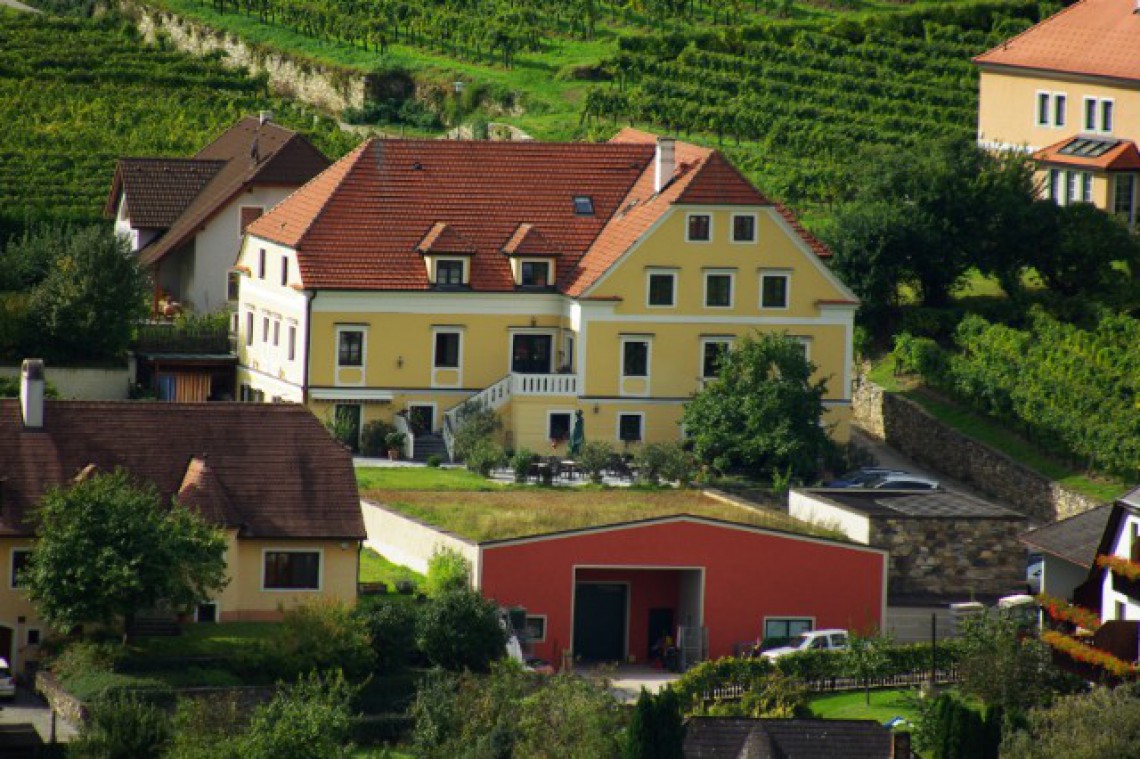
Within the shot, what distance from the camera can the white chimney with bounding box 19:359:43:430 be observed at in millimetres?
71438

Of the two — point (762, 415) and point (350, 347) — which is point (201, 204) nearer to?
point (350, 347)

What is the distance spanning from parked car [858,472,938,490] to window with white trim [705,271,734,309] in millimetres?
7584

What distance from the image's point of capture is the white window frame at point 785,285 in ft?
290

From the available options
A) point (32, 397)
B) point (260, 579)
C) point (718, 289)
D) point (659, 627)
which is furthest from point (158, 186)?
point (260, 579)

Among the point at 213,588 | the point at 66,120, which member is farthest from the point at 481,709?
the point at 66,120

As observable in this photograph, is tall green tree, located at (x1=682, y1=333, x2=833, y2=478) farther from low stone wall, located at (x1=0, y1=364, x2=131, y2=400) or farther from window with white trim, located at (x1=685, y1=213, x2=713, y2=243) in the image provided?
low stone wall, located at (x1=0, y1=364, x2=131, y2=400)

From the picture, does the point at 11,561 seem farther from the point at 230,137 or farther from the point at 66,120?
the point at 66,120

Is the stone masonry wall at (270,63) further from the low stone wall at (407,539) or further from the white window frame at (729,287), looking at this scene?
the low stone wall at (407,539)

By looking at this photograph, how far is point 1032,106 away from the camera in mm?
106562

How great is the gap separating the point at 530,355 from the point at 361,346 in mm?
4600

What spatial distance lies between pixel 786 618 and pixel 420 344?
1627 centimetres

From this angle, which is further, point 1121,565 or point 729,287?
point 729,287

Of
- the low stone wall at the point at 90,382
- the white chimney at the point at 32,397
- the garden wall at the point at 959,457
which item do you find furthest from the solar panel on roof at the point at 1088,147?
the white chimney at the point at 32,397

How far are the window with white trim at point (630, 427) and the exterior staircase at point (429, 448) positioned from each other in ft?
15.6
